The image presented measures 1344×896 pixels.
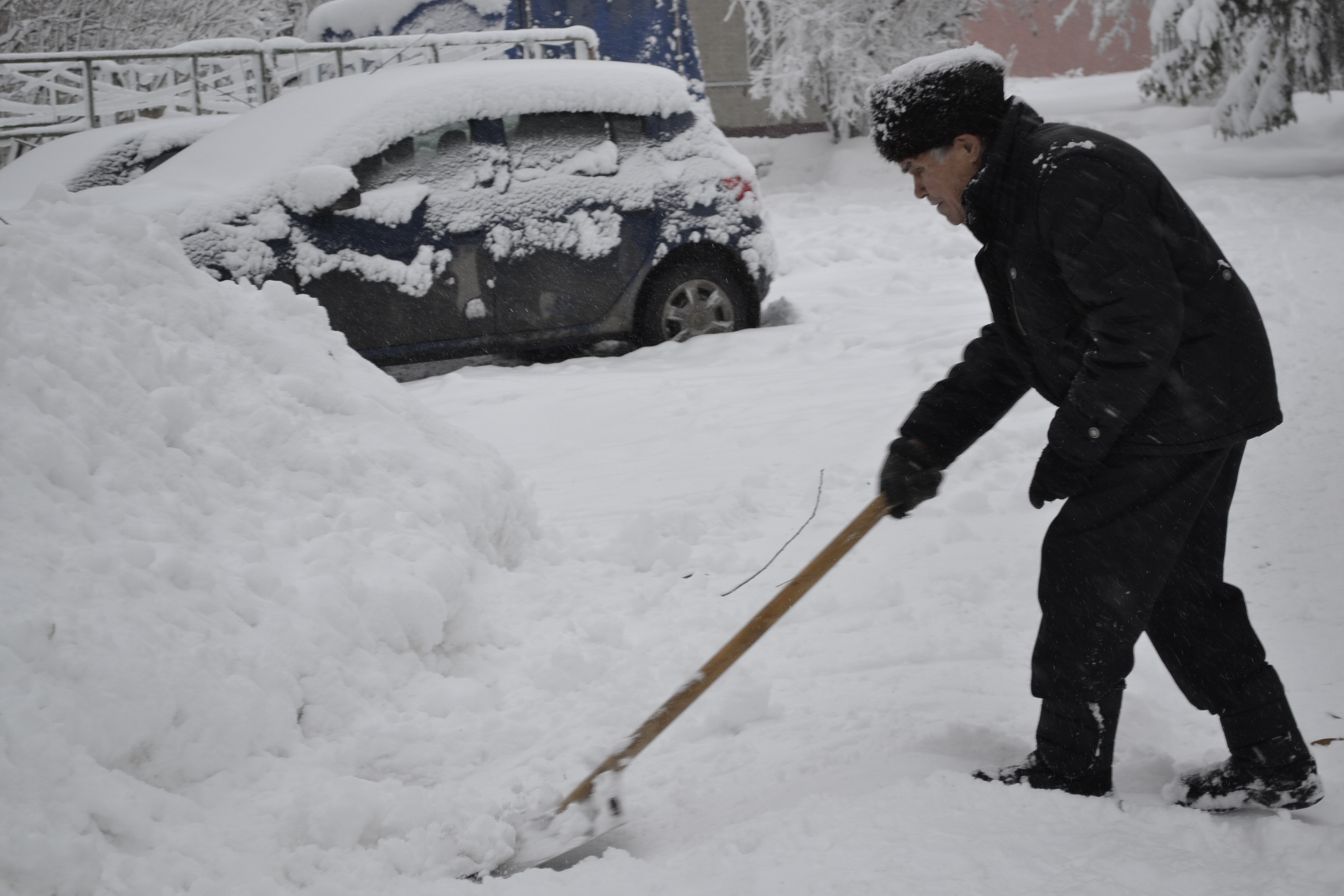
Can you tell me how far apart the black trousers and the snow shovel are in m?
0.41

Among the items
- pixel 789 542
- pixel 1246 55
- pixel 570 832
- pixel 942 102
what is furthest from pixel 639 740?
pixel 1246 55

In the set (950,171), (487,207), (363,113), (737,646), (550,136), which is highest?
(363,113)

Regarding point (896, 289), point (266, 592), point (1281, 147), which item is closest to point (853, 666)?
point (266, 592)

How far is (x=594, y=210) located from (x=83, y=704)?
4.85 metres

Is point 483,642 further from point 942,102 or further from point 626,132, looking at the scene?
point 626,132

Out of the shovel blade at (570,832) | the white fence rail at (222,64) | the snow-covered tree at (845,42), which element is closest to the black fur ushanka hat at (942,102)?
the shovel blade at (570,832)

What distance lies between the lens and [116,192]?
5883 millimetres

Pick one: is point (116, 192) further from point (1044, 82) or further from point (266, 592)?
point (1044, 82)

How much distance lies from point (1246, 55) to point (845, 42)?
652cm

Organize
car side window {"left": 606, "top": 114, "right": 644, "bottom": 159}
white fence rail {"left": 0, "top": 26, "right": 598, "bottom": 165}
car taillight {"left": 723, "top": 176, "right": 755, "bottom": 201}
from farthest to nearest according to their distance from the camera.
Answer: white fence rail {"left": 0, "top": 26, "right": 598, "bottom": 165} < car taillight {"left": 723, "top": 176, "right": 755, "bottom": 201} < car side window {"left": 606, "top": 114, "right": 644, "bottom": 159}

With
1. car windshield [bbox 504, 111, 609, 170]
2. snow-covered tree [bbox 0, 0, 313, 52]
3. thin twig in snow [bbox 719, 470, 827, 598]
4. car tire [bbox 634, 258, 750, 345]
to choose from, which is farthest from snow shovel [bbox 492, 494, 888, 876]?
snow-covered tree [bbox 0, 0, 313, 52]

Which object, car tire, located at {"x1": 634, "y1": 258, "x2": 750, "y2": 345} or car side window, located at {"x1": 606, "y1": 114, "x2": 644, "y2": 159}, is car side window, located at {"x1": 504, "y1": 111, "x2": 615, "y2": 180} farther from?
car tire, located at {"x1": 634, "y1": 258, "x2": 750, "y2": 345}

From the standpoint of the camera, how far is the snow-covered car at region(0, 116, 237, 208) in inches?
293

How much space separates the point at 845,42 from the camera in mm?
18531
